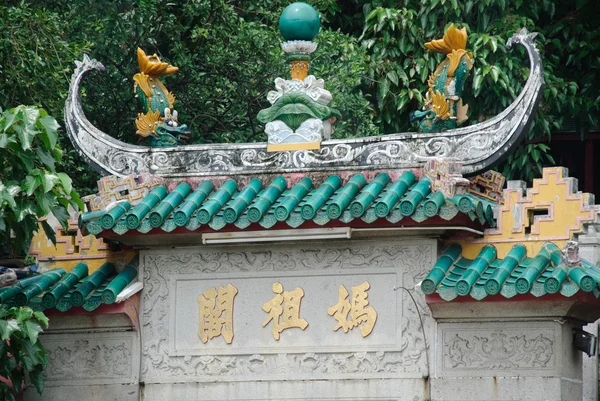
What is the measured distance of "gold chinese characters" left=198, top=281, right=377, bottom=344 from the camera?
11.2 metres

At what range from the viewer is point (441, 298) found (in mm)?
Answer: 10789

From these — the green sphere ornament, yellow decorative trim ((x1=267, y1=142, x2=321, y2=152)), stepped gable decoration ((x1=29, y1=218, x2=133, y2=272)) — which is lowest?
Result: stepped gable decoration ((x1=29, y1=218, x2=133, y2=272))

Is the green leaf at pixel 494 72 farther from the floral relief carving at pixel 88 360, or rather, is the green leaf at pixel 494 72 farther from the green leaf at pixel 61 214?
the green leaf at pixel 61 214

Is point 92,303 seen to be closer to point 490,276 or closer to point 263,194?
point 263,194

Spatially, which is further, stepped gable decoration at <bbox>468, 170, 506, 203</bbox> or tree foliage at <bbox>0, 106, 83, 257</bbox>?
stepped gable decoration at <bbox>468, 170, 506, 203</bbox>

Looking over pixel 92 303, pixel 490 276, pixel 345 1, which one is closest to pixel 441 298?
pixel 490 276

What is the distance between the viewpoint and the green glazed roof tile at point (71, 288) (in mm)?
11609

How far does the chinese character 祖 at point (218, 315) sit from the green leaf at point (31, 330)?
4.60 feet

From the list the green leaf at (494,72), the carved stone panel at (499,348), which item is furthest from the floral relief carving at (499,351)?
the green leaf at (494,72)

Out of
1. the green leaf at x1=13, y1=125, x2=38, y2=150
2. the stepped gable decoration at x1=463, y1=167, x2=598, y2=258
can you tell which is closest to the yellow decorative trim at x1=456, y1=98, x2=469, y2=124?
the stepped gable decoration at x1=463, y1=167, x2=598, y2=258

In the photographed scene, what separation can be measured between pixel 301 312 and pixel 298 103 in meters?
1.68

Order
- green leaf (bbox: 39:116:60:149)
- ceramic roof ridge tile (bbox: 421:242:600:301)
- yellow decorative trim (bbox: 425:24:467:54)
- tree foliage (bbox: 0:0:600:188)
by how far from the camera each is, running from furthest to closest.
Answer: tree foliage (bbox: 0:0:600:188), yellow decorative trim (bbox: 425:24:467:54), green leaf (bbox: 39:116:60:149), ceramic roof ridge tile (bbox: 421:242:600:301)

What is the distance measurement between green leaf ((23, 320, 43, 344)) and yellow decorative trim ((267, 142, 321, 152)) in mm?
2361

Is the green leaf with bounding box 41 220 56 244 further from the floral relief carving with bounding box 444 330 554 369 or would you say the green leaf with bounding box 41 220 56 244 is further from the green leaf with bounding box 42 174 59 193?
the floral relief carving with bounding box 444 330 554 369
